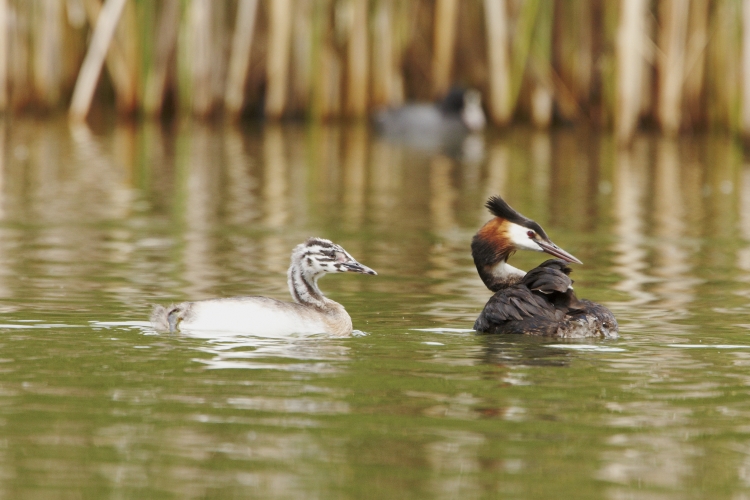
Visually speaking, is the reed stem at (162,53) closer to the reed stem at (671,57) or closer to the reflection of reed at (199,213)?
the reflection of reed at (199,213)

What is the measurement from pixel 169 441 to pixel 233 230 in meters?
6.94

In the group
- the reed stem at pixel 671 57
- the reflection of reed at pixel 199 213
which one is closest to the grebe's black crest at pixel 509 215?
the reflection of reed at pixel 199 213

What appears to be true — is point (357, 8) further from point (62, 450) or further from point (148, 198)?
point (62, 450)

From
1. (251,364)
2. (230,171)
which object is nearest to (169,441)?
(251,364)

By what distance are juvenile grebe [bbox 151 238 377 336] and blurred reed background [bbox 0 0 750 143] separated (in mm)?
11885

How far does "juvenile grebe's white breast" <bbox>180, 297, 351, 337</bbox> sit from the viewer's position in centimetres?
686

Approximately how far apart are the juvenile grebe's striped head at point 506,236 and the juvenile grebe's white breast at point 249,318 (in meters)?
1.38

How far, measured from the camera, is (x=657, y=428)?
5.20 metres

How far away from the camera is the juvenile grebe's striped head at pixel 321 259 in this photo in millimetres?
7316

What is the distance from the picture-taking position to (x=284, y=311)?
6.96 meters

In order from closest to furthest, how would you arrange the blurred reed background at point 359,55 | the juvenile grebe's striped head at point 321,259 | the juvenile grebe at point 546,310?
1. the juvenile grebe at point 546,310
2. the juvenile grebe's striped head at point 321,259
3. the blurred reed background at point 359,55

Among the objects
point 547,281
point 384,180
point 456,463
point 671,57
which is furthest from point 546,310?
point 671,57

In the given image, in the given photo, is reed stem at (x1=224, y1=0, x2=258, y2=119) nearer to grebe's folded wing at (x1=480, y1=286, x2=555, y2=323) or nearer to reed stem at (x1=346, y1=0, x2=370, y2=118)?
reed stem at (x1=346, y1=0, x2=370, y2=118)

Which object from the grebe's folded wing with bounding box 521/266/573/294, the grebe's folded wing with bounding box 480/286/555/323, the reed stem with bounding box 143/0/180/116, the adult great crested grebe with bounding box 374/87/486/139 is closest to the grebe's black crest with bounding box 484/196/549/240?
the grebe's folded wing with bounding box 521/266/573/294
